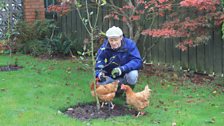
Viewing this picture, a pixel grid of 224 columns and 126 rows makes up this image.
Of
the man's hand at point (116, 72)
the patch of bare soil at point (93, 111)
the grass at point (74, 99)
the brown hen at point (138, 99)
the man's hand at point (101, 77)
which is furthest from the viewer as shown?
the man's hand at point (101, 77)

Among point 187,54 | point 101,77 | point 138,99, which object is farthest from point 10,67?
point 138,99

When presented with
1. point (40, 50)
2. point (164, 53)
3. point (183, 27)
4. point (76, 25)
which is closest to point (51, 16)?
point (76, 25)

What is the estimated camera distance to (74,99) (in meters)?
6.64

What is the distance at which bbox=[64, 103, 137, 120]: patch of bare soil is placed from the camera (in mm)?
5820

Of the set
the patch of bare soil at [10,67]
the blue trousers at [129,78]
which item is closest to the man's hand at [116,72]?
the blue trousers at [129,78]

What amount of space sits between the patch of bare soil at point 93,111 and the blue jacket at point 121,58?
0.52 m

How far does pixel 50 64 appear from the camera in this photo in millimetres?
9891

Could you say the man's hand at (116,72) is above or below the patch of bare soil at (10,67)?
above

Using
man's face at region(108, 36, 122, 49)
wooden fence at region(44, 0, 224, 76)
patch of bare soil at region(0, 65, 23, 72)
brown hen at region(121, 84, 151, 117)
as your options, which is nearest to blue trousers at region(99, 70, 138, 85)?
man's face at region(108, 36, 122, 49)

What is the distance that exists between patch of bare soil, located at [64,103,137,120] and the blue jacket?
0.52m

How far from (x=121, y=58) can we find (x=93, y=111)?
36.3 inches

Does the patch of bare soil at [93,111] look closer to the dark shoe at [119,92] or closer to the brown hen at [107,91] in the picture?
the brown hen at [107,91]

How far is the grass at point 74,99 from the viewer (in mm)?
5578

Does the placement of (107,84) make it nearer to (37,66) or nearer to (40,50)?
(37,66)
